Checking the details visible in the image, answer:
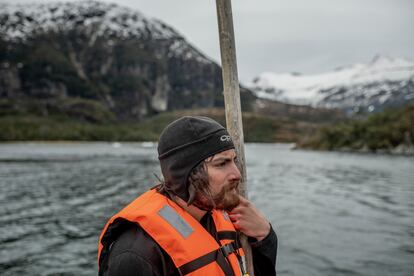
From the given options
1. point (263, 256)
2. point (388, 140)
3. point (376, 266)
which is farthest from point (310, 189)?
point (388, 140)

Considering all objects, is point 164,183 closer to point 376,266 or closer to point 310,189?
point 376,266

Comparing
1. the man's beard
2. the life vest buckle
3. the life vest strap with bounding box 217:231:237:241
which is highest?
the man's beard

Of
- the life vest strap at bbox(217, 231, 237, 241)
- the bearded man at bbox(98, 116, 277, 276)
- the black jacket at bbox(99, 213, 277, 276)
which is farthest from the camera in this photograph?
the life vest strap at bbox(217, 231, 237, 241)

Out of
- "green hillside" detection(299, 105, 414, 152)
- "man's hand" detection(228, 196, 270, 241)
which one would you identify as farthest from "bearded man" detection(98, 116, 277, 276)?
"green hillside" detection(299, 105, 414, 152)

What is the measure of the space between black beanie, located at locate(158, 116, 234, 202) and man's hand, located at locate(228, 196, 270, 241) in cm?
56

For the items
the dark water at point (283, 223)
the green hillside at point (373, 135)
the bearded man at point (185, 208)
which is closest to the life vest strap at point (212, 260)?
the bearded man at point (185, 208)

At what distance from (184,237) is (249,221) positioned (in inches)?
25.9

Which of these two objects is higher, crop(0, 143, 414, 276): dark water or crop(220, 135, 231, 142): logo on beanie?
crop(220, 135, 231, 142): logo on beanie

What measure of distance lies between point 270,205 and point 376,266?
412 inches

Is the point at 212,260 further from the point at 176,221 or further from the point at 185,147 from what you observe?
the point at 185,147

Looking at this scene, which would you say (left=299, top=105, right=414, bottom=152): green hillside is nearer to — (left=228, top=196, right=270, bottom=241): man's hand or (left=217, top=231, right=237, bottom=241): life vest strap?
(left=228, top=196, right=270, bottom=241): man's hand

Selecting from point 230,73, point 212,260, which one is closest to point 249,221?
point 212,260

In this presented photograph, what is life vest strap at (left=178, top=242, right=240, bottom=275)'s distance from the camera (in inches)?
118

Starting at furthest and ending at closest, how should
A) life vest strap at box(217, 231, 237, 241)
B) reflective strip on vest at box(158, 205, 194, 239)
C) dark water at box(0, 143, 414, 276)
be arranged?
dark water at box(0, 143, 414, 276) → life vest strap at box(217, 231, 237, 241) → reflective strip on vest at box(158, 205, 194, 239)
